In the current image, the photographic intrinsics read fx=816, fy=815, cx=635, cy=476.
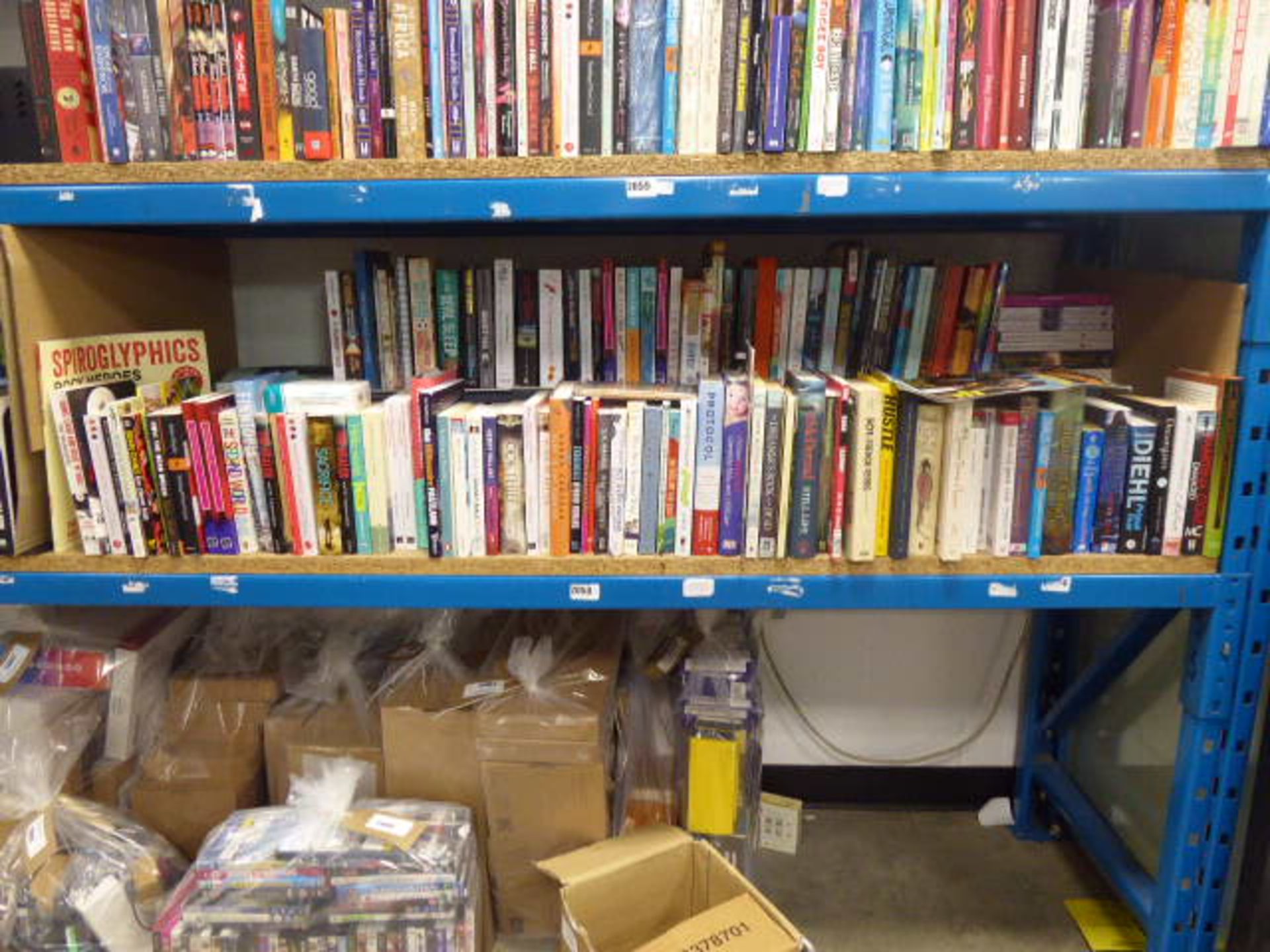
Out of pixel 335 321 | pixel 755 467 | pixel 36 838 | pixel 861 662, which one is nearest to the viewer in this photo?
pixel 755 467

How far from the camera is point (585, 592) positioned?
1.09 metres

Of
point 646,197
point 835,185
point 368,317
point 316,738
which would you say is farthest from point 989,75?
point 316,738

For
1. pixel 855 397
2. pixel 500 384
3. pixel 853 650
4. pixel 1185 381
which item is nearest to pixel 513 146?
pixel 500 384

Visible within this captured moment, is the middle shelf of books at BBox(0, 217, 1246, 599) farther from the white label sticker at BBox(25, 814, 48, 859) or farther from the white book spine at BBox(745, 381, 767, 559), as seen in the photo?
the white label sticker at BBox(25, 814, 48, 859)

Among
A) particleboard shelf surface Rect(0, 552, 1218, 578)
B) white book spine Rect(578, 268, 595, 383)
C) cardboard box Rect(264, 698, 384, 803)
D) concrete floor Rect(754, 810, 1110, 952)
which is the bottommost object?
concrete floor Rect(754, 810, 1110, 952)

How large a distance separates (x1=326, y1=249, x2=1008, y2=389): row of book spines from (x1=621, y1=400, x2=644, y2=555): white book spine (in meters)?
0.21

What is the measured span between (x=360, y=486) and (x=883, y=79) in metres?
0.84

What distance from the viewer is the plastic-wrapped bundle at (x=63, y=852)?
1.15m

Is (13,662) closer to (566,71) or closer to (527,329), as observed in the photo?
(527,329)

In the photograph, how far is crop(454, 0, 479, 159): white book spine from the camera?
1001mm

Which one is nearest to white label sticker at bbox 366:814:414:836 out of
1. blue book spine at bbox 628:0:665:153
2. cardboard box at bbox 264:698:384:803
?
cardboard box at bbox 264:698:384:803

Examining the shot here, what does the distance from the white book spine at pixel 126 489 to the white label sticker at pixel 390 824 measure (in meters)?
0.49

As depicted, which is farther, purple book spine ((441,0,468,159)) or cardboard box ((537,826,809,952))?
cardboard box ((537,826,809,952))

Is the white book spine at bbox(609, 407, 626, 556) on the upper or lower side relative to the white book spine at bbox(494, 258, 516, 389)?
lower
